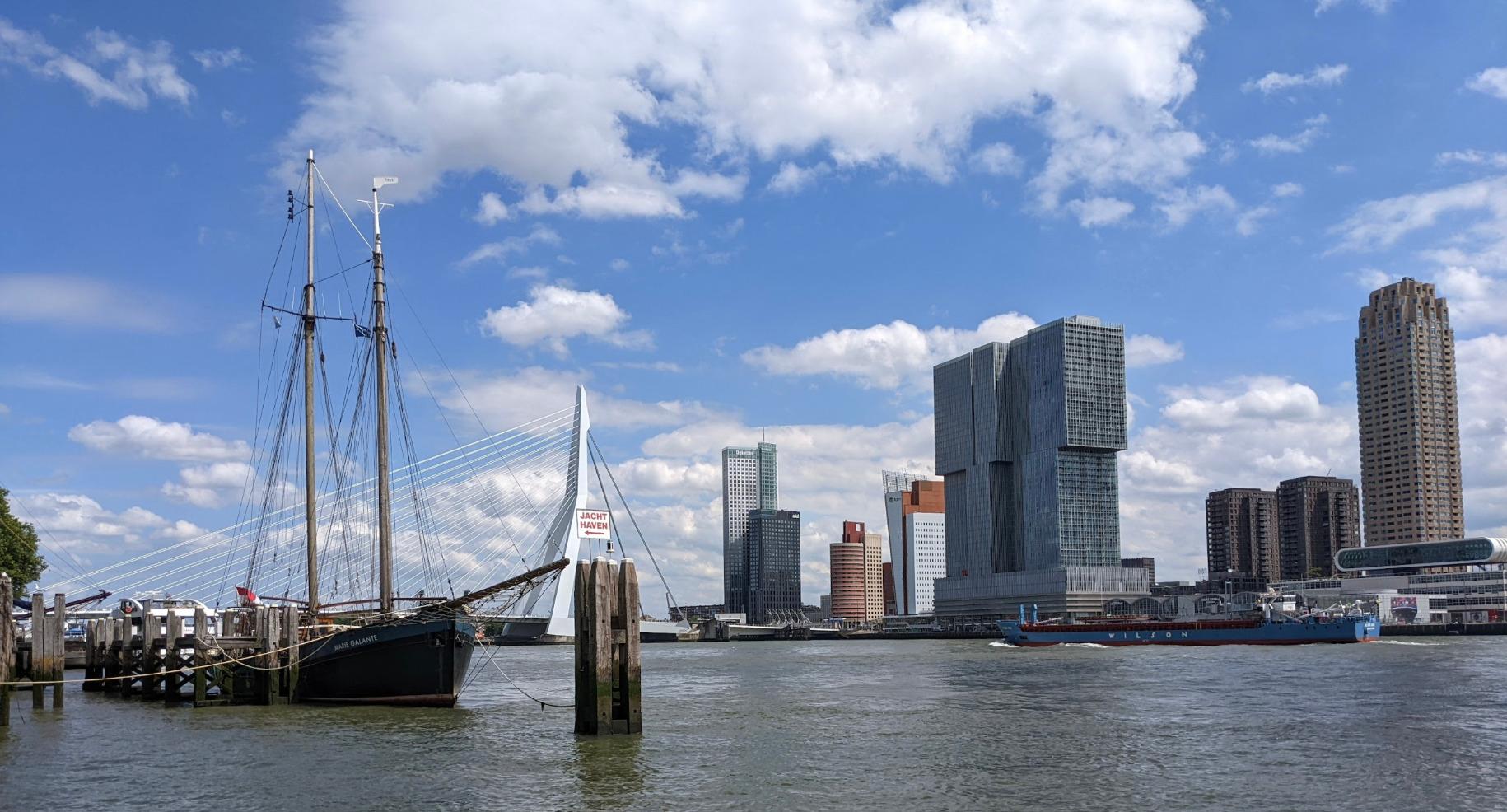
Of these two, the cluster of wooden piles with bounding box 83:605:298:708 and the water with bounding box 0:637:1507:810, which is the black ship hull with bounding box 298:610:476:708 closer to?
the water with bounding box 0:637:1507:810

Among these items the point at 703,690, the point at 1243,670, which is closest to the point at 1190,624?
the point at 1243,670

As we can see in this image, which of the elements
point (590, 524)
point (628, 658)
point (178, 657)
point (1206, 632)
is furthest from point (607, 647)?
point (1206, 632)

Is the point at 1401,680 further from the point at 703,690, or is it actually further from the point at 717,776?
the point at 717,776

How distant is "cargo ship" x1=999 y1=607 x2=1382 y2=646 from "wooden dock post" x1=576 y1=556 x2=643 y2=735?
10703 centimetres

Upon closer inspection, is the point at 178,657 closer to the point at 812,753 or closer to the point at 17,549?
the point at 812,753

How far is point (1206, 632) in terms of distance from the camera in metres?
132

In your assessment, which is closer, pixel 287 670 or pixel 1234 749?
pixel 1234 749

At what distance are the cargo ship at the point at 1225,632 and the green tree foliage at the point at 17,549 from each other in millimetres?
102562

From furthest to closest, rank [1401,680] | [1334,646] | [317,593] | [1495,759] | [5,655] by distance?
[1334,646] → [1401,680] → [317,593] → [5,655] → [1495,759]

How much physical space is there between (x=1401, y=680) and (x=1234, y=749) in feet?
110

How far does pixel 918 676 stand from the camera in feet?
244

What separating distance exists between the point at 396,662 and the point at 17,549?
159 feet

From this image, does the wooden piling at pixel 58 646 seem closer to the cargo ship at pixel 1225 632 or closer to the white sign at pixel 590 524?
the white sign at pixel 590 524

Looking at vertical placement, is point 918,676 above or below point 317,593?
below
